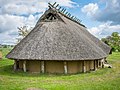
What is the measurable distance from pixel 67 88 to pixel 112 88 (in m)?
3.00

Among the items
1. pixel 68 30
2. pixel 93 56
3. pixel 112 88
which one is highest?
pixel 68 30

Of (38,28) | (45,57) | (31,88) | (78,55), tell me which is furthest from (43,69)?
(31,88)

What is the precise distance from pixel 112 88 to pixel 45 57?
7578mm

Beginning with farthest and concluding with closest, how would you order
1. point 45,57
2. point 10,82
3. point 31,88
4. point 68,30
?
point 68,30, point 45,57, point 10,82, point 31,88

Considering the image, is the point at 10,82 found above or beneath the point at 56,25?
beneath

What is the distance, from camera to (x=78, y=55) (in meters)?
21.2

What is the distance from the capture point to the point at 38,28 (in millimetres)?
24938

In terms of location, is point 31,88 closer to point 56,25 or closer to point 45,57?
point 45,57

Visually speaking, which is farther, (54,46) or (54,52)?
(54,46)

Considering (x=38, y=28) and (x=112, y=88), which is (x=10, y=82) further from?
(x=38, y=28)

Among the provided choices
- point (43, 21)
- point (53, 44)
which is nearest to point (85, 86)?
point (53, 44)

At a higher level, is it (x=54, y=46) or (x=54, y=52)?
(x=54, y=46)

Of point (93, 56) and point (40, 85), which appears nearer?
point (40, 85)

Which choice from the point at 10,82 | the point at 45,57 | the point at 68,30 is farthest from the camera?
the point at 68,30
